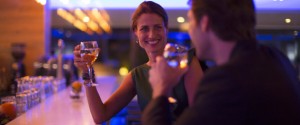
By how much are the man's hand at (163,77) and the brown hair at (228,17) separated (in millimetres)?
163

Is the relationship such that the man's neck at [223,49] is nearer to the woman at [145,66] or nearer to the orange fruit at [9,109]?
the woman at [145,66]

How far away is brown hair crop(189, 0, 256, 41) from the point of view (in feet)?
2.91

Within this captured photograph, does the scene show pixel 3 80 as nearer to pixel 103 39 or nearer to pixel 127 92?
pixel 127 92

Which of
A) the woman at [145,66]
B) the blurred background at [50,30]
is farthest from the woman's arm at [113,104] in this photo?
the blurred background at [50,30]

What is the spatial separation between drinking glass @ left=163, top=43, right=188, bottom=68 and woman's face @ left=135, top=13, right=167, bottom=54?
37 cm

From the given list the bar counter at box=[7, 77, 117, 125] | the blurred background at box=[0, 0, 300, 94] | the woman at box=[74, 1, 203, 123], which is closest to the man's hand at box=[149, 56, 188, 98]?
the blurred background at box=[0, 0, 300, 94]

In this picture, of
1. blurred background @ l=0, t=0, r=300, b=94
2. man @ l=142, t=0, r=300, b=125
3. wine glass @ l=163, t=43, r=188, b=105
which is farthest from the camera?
blurred background @ l=0, t=0, r=300, b=94

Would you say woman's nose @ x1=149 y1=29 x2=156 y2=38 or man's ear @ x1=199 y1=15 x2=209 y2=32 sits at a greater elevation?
man's ear @ x1=199 y1=15 x2=209 y2=32

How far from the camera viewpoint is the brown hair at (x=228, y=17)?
89 centimetres

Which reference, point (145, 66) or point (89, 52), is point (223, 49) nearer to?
point (145, 66)

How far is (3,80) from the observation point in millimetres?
3145

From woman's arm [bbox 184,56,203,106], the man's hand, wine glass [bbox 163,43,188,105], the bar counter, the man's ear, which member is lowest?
the bar counter

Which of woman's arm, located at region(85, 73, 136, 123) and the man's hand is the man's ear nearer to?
the man's hand

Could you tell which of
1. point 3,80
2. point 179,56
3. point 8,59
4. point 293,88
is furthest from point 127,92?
point 8,59
